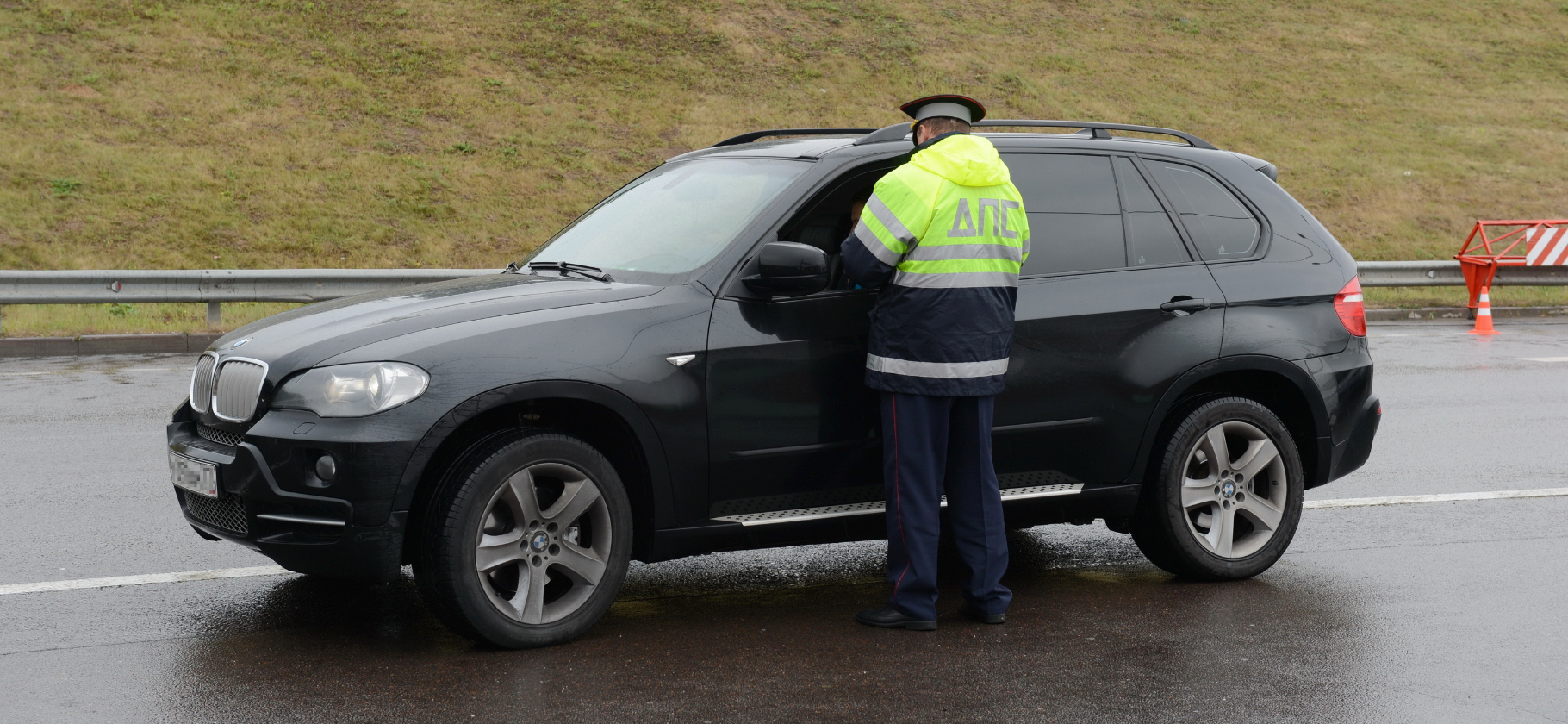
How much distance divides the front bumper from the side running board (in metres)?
1.07

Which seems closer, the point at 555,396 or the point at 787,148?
the point at 555,396

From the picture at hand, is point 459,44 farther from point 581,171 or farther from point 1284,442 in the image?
point 1284,442

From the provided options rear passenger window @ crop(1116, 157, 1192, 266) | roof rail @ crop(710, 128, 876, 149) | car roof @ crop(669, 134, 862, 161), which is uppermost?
roof rail @ crop(710, 128, 876, 149)

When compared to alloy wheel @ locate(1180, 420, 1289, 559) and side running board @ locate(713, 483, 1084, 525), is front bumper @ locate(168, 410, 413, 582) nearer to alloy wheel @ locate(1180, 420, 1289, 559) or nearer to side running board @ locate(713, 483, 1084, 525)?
side running board @ locate(713, 483, 1084, 525)

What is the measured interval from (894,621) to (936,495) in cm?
46

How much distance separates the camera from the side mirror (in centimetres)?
454

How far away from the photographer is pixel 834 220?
16.6 feet

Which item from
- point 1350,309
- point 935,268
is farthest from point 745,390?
point 1350,309

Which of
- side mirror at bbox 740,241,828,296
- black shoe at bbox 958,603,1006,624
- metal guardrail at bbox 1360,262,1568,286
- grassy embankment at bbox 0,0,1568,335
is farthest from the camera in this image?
grassy embankment at bbox 0,0,1568,335

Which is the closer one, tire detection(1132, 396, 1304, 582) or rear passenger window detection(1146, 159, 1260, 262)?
tire detection(1132, 396, 1304, 582)

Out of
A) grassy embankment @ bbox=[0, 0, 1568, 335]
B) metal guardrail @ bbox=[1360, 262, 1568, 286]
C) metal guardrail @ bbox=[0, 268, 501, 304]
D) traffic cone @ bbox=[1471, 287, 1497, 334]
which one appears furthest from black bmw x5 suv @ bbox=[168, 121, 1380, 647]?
metal guardrail @ bbox=[1360, 262, 1568, 286]

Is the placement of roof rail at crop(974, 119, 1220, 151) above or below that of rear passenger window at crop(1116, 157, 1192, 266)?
above

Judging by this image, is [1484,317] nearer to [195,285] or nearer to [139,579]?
[195,285]

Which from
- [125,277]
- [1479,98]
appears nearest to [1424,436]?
[125,277]
